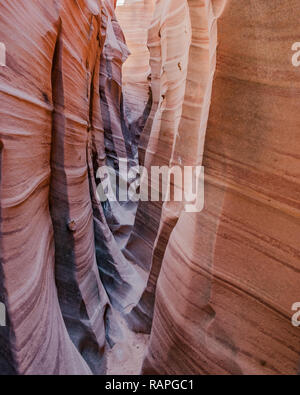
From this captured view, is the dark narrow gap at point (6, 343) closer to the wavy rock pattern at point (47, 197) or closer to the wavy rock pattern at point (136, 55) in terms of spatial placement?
the wavy rock pattern at point (47, 197)

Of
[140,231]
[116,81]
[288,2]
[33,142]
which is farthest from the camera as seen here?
[116,81]

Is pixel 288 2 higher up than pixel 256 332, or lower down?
higher up

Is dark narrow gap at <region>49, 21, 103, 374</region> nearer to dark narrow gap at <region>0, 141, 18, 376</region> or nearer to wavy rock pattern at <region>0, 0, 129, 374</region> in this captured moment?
wavy rock pattern at <region>0, 0, 129, 374</region>

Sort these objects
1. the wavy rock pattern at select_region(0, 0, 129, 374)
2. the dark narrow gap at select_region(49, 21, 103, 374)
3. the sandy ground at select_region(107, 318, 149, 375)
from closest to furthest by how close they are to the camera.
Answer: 1. the wavy rock pattern at select_region(0, 0, 129, 374)
2. the dark narrow gap at select_region(49, 21, 103, 374)
3. the sandy ground at select_region(107, 318, 149, 375)

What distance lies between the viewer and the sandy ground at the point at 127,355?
3387 millimetres

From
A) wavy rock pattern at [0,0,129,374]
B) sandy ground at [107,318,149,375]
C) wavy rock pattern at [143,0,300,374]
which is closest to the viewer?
wavy rock pattern at [143,0,300,374]

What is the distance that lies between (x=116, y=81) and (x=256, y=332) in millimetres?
8812

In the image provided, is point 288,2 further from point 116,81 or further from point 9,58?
point 116,81

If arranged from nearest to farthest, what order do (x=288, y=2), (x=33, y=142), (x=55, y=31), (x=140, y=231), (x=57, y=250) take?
(x=288, y=2)
(x=33, y=142)
(x=55, y=31)
(x=57, y=250)
(x=140, y=231)

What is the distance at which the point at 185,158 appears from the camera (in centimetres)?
344

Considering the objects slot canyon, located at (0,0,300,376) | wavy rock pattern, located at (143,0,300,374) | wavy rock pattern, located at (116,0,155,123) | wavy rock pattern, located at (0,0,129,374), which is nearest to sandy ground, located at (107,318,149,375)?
slot canyon, located at (0,0,300,376)

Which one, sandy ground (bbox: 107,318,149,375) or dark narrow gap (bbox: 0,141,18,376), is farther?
sandy ground (bbox: 107,318,149,375)

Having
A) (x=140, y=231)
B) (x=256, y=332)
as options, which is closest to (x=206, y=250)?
(x=256, y=332)

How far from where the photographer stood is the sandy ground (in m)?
3.39
